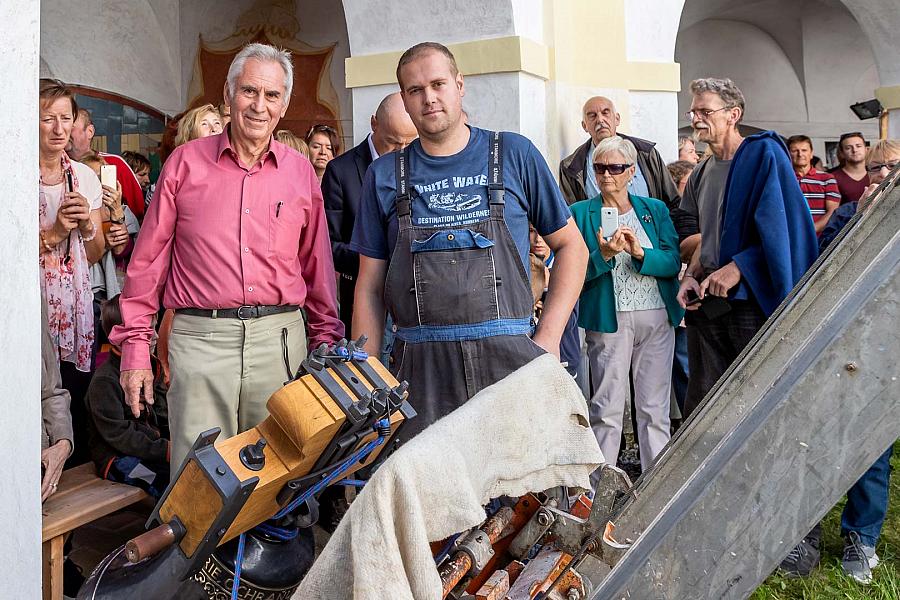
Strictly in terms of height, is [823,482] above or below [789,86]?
below

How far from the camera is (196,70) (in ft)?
34.4

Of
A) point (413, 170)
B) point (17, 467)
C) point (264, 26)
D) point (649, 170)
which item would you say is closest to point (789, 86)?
point (264, 26)

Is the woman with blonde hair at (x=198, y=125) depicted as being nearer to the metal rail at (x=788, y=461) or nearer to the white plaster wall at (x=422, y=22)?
the white plaster wall at (x=422, y=22)

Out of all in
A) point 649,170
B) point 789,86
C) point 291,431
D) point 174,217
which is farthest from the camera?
point 789,86

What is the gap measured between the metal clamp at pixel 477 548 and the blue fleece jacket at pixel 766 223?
2.65 metres

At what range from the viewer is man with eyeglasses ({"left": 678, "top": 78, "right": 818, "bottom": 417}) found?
4.02m

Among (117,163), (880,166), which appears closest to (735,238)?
(880,166)

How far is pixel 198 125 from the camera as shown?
14.0 feet

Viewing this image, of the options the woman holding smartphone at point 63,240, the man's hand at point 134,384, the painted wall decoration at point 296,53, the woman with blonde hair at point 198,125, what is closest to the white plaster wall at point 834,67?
the painted wall decoration at point 296,53

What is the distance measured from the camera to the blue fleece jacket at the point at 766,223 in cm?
400

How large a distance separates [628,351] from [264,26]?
752 centimetres

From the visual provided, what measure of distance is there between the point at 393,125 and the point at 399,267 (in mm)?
1265

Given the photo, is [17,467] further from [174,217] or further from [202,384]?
[174,217]

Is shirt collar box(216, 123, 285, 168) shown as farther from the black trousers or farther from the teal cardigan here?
the black trousers
